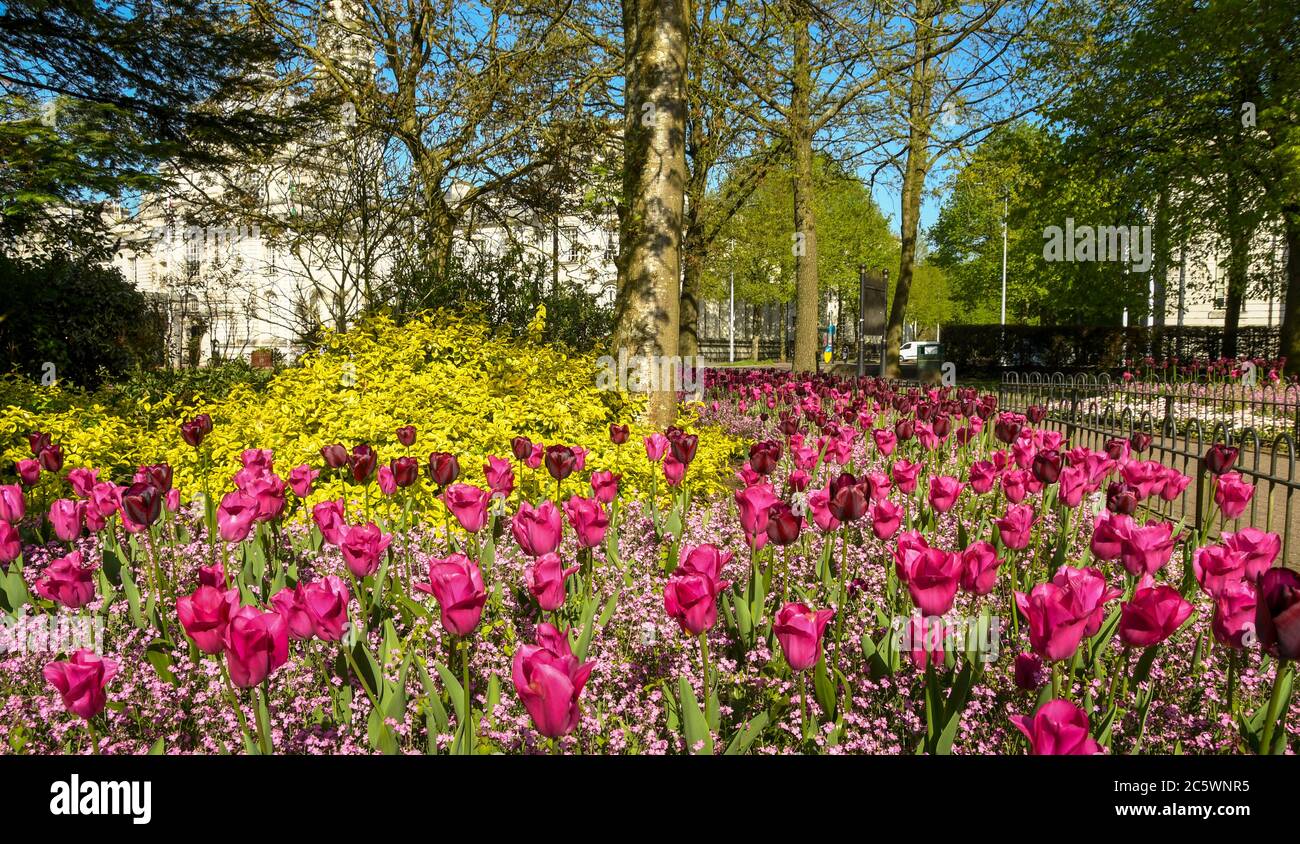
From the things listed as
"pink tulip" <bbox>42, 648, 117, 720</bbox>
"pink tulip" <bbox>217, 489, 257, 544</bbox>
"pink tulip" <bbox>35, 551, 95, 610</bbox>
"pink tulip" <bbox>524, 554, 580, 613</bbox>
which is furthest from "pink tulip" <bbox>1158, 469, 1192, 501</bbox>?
"pink tulip" <bbox>35, 551, 95, 610</bbox>

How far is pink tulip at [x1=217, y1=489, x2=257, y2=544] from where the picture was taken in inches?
111

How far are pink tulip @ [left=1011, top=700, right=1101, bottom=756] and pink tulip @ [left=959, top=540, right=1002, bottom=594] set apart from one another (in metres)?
0.79

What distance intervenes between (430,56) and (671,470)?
11.1 metres

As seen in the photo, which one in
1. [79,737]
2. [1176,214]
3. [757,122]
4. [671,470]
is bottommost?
[79,737]

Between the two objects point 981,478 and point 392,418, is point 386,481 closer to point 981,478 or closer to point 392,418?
point 392,418

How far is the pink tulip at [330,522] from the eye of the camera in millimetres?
2672

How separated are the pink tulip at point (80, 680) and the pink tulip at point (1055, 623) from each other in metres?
1.91

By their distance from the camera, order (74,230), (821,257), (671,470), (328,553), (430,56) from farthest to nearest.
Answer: (821,257)
(430,56)
(74,230)
(328,553)
(671,470)

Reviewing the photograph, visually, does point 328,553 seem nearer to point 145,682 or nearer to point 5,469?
point 145,682

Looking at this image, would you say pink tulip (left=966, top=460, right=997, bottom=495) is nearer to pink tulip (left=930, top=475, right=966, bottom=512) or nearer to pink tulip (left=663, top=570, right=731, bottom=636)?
pink tulip (left=930, top=475, right=966, bottom=512)

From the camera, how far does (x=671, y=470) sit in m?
3.67

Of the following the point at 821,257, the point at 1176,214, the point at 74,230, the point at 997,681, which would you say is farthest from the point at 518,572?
the point at 821,257

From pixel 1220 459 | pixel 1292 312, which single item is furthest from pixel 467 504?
pixel 1292 312

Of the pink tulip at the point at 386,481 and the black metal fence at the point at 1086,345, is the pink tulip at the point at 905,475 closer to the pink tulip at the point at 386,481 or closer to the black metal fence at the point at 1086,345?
the pink tulip at the point at 386,481
